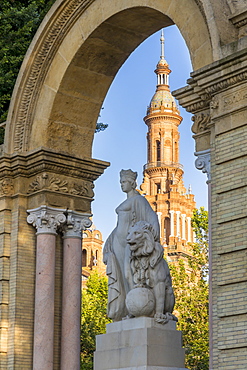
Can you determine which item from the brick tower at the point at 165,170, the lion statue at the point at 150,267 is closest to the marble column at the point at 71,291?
the lion statue at the point at 150,267

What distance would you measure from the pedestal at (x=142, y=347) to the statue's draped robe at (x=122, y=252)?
23.7 inches

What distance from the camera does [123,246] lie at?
1678 centimetres

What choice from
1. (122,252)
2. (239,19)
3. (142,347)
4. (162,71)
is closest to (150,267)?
(122,252)

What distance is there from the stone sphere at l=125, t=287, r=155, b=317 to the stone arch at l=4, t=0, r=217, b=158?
5094 mm

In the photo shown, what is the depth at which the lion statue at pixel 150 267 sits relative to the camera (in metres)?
15.6

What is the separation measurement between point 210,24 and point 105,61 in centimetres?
521

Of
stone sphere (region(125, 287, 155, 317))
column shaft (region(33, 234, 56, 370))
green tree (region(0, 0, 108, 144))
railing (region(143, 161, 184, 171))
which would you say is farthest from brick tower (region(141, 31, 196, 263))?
stone sphere (region(125, 287, 155, 317))

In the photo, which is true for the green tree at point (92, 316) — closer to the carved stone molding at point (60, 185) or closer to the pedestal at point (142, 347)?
the carved stone molding at point (60, 185)

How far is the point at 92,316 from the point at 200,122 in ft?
101

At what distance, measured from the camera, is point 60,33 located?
19.2 metres

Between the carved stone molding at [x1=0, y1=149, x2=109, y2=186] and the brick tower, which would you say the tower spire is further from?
the carved stone molding at [x1=0, y1=149, x2=109, y2=186]

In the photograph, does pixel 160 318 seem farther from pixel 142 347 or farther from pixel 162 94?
pixel 162 94

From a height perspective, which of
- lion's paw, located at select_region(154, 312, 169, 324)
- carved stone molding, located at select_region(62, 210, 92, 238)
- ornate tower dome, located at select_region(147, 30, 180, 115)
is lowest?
lion's paw, located at select_region(154, 312, 169, 324)

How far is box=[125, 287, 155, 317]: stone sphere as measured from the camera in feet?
50.3
